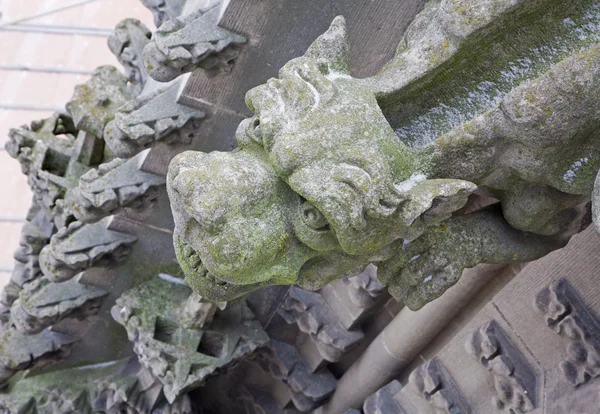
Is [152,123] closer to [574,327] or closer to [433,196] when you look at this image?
[433,196]

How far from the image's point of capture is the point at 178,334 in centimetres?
257

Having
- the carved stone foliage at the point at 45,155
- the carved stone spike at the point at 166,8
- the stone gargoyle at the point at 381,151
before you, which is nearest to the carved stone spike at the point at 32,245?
the carved stone foliage at the point at 45,155

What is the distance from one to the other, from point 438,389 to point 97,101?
5.09 feet

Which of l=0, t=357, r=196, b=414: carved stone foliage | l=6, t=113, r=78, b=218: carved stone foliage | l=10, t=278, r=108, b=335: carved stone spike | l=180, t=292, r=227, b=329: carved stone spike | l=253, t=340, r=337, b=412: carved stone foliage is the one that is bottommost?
l=0, t=357, r=196, b=414: carved stone foliage

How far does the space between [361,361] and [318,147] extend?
1.53 meters

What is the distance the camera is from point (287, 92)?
1372 millimetres

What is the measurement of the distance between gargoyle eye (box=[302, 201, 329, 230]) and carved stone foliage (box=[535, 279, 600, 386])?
785mm

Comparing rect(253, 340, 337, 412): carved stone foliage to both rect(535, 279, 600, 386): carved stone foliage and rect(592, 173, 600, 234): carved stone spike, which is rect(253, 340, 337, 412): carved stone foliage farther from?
rect(592, 173, 600, 234): carved stone spike

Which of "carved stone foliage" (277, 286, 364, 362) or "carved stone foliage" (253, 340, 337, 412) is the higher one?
"carved stone foliage" (277, 286, 364, 362)

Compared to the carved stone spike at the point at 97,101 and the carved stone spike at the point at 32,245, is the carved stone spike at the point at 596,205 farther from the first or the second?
the carved stone spike at the point at 32,245

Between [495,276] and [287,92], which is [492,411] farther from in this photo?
[287,92]

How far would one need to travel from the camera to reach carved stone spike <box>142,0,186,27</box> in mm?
2612

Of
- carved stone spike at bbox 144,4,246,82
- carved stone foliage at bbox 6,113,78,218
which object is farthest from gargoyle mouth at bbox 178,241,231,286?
carved stone foliage at bbox 6,113,78,218

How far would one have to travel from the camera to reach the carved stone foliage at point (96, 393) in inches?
104
